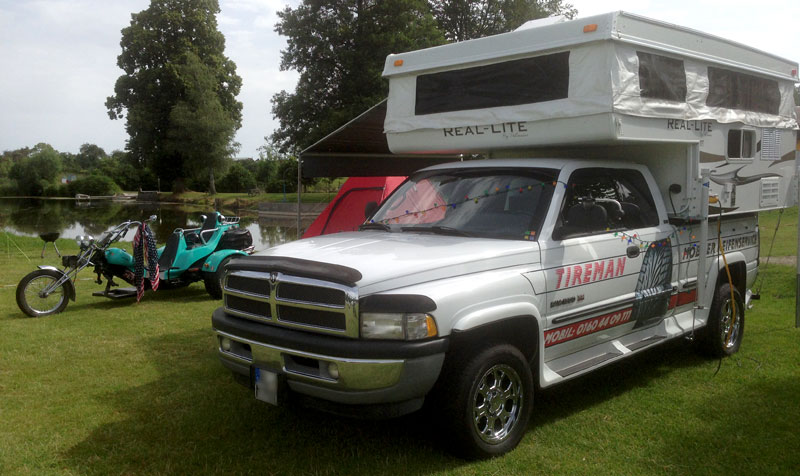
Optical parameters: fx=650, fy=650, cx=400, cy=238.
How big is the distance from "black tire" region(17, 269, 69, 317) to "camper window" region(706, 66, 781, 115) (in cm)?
777

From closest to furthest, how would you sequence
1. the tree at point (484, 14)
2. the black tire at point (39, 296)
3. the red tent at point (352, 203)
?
the black tire at point (39, 296)
the red tent at point (352, 203)
the tree at point (484, 14)

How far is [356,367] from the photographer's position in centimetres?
358

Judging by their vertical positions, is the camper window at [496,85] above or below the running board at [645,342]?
above

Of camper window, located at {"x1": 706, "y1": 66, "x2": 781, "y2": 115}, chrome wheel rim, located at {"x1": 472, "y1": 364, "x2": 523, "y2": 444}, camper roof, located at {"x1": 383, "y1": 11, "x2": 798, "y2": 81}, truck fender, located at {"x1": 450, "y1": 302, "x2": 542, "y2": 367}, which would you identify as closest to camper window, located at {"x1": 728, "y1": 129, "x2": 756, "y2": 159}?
camper window, located at {"x1": 706, "y1": 66, "x2": 781, "y2": 115}

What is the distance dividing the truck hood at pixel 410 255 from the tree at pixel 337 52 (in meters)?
28.5

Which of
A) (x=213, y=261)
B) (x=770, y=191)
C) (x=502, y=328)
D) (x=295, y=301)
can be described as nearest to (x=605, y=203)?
(x=502, y=328)

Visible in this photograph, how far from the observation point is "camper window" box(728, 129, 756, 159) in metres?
6.21

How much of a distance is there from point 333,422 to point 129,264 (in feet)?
17.7

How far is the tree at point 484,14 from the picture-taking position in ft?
123

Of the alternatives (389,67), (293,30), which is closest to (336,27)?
(293,30)

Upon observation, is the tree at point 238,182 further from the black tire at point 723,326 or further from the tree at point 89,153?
the black tire at point 723,326

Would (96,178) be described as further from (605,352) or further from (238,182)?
(605,352)

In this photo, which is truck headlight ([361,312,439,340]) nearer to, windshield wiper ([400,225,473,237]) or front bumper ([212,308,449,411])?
front bumper ([212,308,449,411])

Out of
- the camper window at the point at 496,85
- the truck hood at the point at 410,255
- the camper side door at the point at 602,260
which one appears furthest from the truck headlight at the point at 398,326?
the camper window at the point at 496,85
